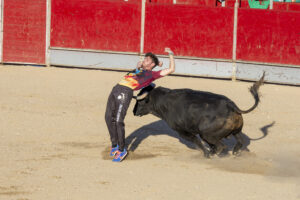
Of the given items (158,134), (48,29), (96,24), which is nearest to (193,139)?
(158,134)

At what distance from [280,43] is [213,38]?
5.83 ft

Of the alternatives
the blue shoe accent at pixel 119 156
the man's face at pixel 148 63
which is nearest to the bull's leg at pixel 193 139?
the blue shoe accent at pixel 119 156

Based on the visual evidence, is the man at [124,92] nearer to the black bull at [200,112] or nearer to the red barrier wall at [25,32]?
the black bull at [200,112]

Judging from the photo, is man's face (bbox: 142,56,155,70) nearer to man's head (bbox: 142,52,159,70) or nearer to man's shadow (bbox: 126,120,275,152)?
man's head (bbox: 142,52,159,70)

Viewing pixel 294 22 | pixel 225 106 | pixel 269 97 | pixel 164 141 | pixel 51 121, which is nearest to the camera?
pixel 225 106

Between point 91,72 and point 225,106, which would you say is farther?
point 91,72

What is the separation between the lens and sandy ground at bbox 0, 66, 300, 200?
25.5 ft

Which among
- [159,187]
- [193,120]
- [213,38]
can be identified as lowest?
[159,187]

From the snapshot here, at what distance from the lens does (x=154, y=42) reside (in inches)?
688

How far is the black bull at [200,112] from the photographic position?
873 cm

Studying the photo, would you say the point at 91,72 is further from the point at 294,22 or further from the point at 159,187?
the point at 159,187

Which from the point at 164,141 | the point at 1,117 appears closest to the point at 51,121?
the point at 1,117

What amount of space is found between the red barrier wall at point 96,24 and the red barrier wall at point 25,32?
0.36m

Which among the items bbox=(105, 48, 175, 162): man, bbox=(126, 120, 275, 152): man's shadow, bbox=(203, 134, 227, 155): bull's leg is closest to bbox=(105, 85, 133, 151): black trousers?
bbox=(105, 48, 175, 162): man
